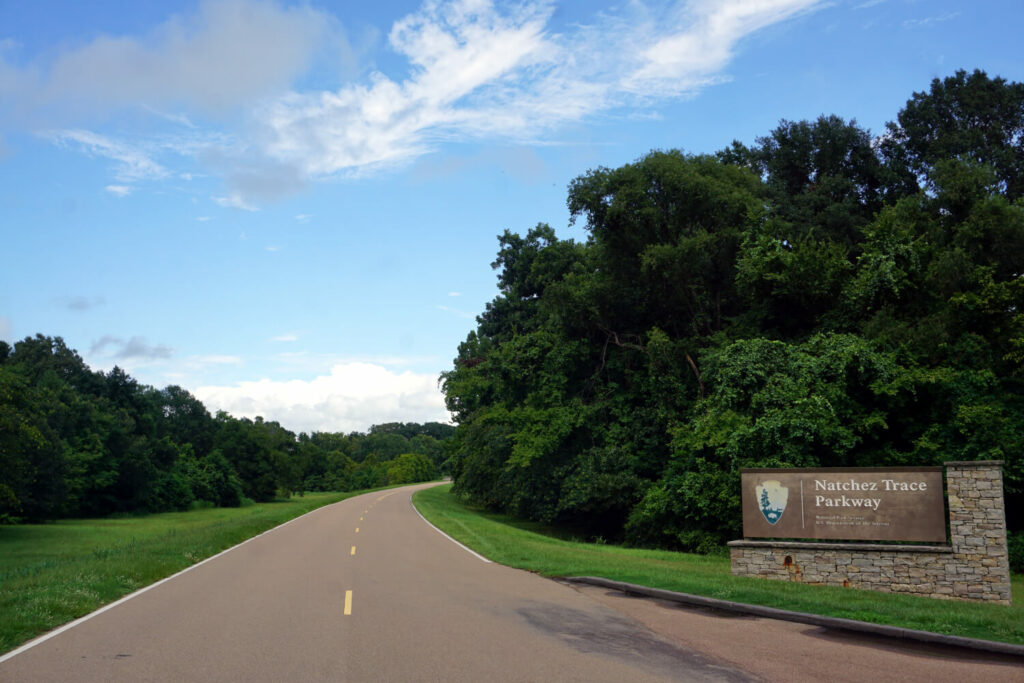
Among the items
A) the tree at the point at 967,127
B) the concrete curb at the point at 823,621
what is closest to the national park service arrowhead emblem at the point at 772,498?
the concrete curb at the point at 823,621

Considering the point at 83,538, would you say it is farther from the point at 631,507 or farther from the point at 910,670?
the point at 910,670

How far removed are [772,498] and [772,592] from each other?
13.4 feet

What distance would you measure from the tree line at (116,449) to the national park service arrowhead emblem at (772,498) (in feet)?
119

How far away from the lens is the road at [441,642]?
695 cm

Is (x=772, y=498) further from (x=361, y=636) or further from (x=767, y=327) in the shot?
(x=767, y=327)

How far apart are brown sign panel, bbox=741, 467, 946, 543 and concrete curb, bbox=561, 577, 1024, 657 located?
4472mm

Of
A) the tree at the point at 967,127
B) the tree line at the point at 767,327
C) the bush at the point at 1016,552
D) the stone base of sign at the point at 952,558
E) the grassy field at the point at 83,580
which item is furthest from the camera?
the tree at the point at 967,127

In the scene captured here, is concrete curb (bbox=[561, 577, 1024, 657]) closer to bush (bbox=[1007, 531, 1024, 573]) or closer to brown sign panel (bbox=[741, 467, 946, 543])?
brown sign panel (bbox=[741, 467, 946, 543])

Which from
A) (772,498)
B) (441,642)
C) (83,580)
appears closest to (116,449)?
(83,580)

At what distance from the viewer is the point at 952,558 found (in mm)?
13336

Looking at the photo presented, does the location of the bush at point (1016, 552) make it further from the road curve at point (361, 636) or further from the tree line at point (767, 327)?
the road curve at point (361, 636)

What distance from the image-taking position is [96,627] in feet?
30.3

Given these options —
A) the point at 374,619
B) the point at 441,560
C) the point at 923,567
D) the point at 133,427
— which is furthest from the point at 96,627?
the point at 133,427

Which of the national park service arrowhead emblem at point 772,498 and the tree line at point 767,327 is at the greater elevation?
the tree line at point 767,327
